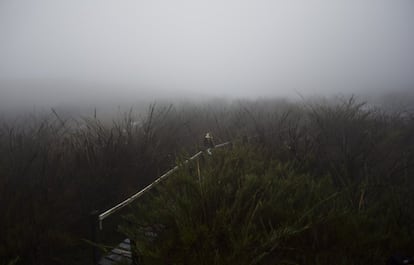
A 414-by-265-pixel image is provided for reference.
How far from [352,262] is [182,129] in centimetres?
776

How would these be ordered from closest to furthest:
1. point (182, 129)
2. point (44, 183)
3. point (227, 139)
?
point (44, 183)
point (227, 139)
point (182, 129)

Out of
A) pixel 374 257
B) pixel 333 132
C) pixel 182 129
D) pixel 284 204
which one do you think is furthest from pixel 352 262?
pixel 182 129

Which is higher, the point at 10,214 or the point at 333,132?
the point at 333,132

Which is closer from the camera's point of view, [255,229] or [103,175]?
[255,229]

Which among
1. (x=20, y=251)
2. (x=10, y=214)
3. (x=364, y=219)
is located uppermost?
(x=364, y=219)

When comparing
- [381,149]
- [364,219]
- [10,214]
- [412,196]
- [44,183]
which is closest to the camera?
[364,219]

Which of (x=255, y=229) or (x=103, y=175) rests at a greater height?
(x=255, y=229)

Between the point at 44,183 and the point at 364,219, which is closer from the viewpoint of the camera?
the point at 364,219

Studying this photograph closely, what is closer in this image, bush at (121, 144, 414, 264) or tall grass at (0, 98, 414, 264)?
bush at (121, 144, 414, 264)

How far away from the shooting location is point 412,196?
185 inches

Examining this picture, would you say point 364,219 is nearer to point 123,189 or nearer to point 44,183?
point 123,189

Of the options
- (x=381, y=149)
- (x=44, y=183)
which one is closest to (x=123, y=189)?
(x=44, y=183)

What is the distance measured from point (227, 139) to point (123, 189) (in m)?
4.29

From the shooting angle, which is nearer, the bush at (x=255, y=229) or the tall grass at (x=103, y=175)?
the bush at (x=255, y=229)
